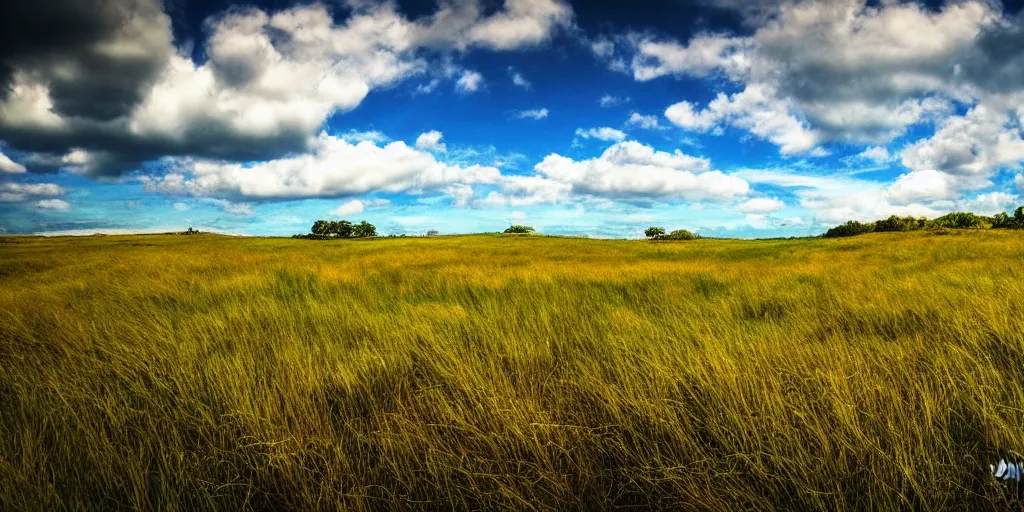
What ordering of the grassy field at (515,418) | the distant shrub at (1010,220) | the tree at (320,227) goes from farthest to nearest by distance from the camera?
the tree at (320,227)
the distant shrub at (1010,220)
the grassy field at (515,418)

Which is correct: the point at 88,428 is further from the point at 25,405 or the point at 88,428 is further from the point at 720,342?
the point at 720,342

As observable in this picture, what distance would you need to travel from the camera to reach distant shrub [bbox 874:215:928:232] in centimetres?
5528

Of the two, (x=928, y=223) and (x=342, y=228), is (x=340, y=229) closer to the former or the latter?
(x=342, y=228)

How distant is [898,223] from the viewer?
186 ft

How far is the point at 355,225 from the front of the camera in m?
90.2

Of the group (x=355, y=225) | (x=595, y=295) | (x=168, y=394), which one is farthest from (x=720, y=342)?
(x=355, y=225)

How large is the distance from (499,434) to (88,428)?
248 cm

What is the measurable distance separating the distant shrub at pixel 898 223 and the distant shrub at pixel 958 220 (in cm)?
110

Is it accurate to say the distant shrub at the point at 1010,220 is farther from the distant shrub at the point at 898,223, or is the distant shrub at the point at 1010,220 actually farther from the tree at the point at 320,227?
the tree at the point at 320,227

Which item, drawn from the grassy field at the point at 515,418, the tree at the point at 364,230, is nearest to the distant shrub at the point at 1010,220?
the grassy field at the point at 515,418

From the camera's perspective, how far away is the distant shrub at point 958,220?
2192 inches

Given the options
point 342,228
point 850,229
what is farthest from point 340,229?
point 850,229

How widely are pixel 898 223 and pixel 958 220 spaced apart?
9921mm

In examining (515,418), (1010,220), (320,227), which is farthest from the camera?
(320,227)
